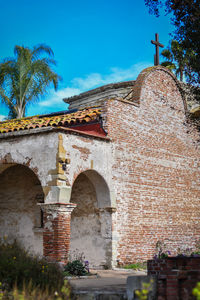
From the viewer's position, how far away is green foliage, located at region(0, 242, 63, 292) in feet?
24.6

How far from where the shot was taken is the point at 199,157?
16.8 m

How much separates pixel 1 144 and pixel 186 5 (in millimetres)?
6153

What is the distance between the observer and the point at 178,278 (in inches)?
244

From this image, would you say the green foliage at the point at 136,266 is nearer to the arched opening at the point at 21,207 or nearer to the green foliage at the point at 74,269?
the green foliage at the point at 74,269

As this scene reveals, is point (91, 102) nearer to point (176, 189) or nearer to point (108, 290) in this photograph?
point (176, 189)

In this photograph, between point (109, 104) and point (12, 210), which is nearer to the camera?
point (109, 104)

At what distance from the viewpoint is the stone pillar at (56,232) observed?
10688mm

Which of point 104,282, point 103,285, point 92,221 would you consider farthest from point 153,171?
point 103,285

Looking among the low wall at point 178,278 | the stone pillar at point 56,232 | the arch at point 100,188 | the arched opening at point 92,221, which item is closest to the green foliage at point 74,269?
the stone pillar at point 56,232

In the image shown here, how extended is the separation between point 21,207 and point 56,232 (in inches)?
158

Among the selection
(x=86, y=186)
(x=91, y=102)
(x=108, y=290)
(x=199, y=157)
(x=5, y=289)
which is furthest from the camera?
(x=91, y=102)

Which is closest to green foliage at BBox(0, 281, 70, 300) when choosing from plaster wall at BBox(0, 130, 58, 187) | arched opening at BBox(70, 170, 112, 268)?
plaster wall at BBox(0, 130, 58, 187)

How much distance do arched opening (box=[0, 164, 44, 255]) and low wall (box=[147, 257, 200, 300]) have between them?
7.66 metres

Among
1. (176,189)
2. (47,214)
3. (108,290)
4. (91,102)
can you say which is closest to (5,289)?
(108,290)
